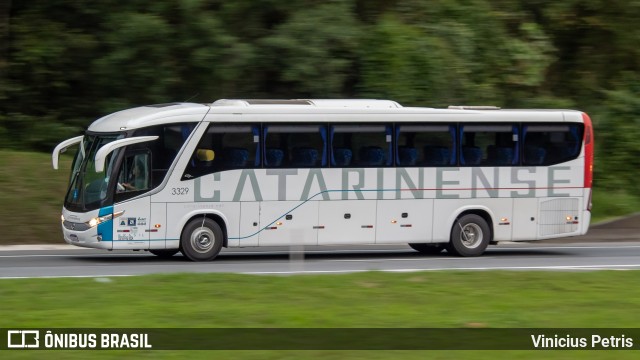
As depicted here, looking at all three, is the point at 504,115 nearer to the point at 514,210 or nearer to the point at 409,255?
the point at 514,210

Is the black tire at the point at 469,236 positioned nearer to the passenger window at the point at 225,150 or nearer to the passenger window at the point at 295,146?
the passenger window at the point at 295,146

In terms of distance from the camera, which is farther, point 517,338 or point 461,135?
point 461,135

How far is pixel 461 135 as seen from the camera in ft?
69.8

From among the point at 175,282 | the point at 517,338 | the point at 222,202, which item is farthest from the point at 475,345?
the point at 222,202

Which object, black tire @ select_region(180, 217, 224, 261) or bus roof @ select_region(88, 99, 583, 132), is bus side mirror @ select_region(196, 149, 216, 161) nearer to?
bus roof @ select_region(88, 99, 583, 132)

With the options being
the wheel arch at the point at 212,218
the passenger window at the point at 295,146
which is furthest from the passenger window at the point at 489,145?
the wheel arch at the point at 212,218

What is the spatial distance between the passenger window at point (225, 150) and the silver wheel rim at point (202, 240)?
1.00m

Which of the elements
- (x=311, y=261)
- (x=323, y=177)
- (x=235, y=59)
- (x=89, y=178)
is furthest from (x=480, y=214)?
(x=235, y=59)

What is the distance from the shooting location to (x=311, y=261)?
2078 cm

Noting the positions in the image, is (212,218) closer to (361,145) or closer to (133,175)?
(133,175)

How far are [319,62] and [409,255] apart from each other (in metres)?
7.82

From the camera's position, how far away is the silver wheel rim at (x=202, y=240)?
1975 centimetres

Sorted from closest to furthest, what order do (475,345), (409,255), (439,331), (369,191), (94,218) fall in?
(475,345) → (439,331) → (94,218) → (369,191) → (409,255)

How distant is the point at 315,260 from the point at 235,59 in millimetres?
8723
